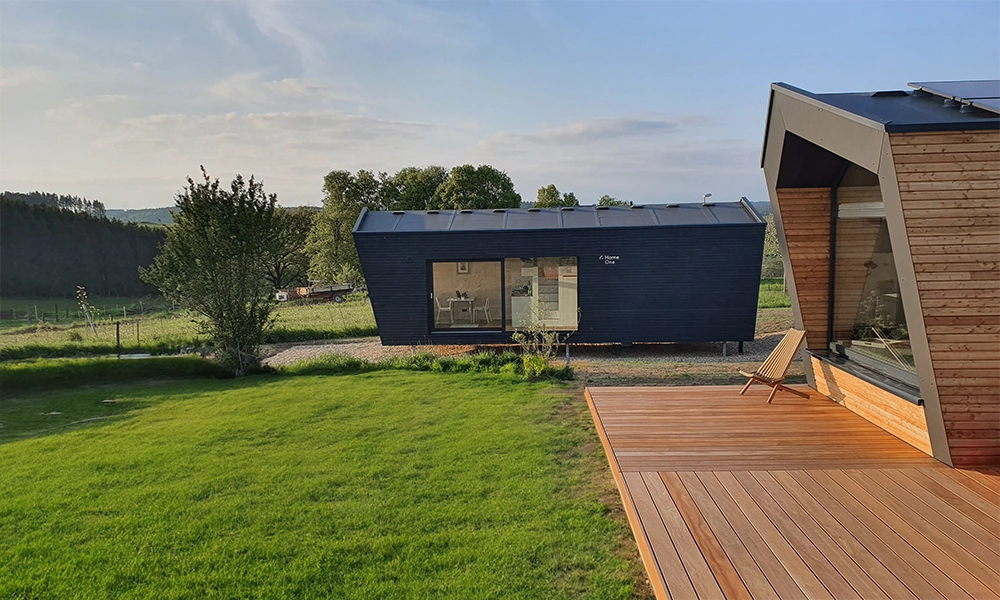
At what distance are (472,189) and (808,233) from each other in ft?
86.0

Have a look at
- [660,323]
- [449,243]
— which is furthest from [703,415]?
[449,243]

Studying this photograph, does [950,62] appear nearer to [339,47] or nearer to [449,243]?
[449,243]

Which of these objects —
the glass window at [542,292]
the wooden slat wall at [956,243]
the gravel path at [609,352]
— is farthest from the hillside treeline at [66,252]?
the wooden slat wall at [956,243]

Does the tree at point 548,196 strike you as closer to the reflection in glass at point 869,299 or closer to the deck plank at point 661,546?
the reflection in glass at point 869,299

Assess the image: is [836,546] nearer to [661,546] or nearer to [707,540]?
[707,540]

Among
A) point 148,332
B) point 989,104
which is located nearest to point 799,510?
point 989,104

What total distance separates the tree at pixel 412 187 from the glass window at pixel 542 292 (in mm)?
20176

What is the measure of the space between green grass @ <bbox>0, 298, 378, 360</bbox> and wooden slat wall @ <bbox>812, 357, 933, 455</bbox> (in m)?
8.79

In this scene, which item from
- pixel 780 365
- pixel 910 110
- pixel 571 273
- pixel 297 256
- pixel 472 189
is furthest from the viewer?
pixel 297 256

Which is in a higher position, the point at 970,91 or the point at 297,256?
the point at 297,256

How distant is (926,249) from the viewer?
2953 millimetres

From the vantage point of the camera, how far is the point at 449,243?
10719 mm

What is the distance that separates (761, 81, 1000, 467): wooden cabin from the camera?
2910mm

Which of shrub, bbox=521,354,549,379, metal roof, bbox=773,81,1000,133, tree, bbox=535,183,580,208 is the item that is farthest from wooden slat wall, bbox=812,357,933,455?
tree, bbox=535,183,580,208
